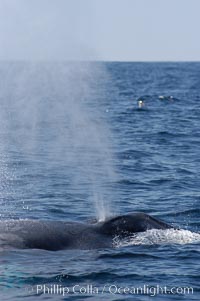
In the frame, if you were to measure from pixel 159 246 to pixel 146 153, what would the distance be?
1961 centimetres

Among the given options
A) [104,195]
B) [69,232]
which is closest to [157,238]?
[69,232]

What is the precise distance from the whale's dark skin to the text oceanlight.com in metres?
2.28

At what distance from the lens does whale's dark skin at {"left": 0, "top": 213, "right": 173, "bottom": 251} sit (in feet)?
58.0

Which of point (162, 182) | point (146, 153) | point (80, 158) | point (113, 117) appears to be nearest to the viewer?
point (162, 182)

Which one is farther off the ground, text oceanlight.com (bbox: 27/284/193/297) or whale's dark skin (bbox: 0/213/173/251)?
whale's dark skin (bbox: 0/213/173/251)

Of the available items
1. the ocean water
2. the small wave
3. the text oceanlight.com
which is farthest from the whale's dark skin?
the text oceanlight.com

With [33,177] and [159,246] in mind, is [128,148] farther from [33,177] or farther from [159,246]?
[159,246]

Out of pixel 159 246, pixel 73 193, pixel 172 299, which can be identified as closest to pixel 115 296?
pixel 172 299

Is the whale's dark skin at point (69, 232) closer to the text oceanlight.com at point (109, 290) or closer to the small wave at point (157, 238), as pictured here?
the small wave at point (157, 238)

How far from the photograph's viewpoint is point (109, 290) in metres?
15.5

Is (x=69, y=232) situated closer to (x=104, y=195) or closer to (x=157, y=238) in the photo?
(x=157, y=238)

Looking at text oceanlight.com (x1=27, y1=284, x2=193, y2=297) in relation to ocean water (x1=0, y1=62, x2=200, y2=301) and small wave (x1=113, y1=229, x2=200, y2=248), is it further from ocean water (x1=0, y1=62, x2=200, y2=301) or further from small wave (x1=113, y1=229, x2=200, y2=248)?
small wave (x1=113, y1=229, x2=200, y2=248)

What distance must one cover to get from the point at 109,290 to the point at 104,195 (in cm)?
1128

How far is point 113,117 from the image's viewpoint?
59.6 metres
